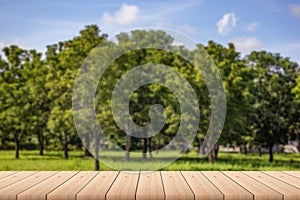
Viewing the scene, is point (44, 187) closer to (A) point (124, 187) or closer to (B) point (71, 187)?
(B) point (71, 187)

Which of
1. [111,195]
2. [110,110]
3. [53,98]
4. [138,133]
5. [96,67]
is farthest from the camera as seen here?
[53,98]

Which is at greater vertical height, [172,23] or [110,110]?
[172,23]

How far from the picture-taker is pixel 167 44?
1711 cm

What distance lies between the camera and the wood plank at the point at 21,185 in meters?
2.84

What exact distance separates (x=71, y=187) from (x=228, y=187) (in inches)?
48.0

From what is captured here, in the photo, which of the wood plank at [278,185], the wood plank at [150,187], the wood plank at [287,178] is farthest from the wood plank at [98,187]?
the wood plank at [287,178]

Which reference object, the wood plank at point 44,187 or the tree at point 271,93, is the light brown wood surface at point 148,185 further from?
the tree at point 271,93

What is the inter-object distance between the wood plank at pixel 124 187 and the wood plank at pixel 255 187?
0.88 m

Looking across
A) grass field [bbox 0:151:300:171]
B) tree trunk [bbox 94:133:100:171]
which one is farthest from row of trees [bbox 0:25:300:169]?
grass field [bbox 0:151:300:171]

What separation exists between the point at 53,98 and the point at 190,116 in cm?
842

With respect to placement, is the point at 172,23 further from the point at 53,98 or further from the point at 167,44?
the point at 53,98

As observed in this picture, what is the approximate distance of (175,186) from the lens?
311cm

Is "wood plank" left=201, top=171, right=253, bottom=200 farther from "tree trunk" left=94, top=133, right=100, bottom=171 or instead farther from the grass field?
the grass field

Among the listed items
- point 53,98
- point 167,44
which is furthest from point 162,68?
point 53,98
